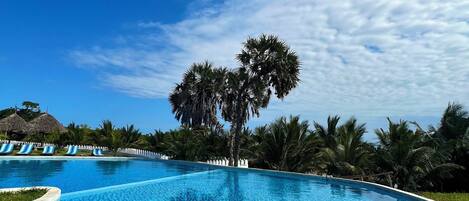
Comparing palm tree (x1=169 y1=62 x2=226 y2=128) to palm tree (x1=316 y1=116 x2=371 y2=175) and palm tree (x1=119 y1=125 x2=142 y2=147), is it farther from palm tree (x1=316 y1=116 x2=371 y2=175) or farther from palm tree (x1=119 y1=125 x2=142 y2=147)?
palm tree (x1=316 y1=116 x2=371 y2=175)

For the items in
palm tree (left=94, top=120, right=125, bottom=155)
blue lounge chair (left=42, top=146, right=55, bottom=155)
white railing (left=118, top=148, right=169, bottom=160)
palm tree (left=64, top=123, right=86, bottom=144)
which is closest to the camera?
blue lounge chair (left=42, top=146, right=55, bottom=155)

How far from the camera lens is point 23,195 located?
786 centimetres

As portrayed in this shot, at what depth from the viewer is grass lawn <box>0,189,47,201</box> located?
7377 millimetres

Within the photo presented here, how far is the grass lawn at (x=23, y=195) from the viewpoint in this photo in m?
7.38

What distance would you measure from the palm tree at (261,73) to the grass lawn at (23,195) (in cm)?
1306

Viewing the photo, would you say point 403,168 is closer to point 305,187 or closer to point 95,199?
point 305,187

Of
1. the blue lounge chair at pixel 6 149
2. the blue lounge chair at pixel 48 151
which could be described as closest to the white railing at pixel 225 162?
the blue lounge chair at pixel 48 151

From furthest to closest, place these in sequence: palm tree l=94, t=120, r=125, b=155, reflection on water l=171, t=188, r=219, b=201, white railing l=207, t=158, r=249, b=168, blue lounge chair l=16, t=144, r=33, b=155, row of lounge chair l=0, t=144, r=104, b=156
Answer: palm tree l=94, t=120, r=125, b=155, blue lounge chair l=16, t=144, r=33, b=155, row of lounge chair l=0, t=144, r=104, b=156, white railing l=207, t=158, r=249, b=168, reflection on water l=171, t=188, r=219, b=201

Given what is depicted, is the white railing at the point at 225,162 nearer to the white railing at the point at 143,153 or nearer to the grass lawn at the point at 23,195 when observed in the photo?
the white railing at the point at 143,153

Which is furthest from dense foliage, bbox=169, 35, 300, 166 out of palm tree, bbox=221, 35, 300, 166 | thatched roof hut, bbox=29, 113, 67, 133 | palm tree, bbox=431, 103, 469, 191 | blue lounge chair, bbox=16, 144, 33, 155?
thatched roof hut, bbox=29, 113, 67, 133

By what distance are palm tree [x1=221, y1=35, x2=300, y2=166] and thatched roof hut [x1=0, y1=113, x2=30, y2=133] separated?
21.1m

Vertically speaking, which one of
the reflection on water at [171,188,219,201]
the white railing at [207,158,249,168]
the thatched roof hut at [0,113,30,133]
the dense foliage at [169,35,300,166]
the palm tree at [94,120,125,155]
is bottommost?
the reflection on water at [171,188,219,201]

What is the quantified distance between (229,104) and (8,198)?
64.5 feet

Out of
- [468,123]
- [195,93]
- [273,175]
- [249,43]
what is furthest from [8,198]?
[195,93]
